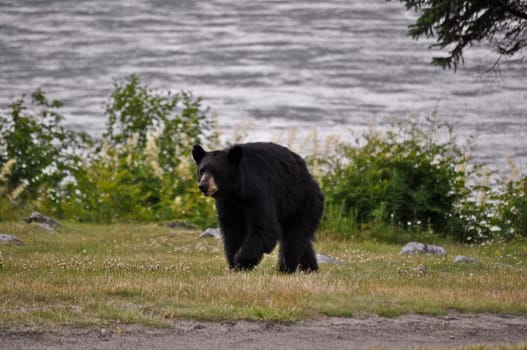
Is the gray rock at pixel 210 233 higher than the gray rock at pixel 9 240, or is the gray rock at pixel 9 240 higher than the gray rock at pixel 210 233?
the gray rock at pixel 9 240

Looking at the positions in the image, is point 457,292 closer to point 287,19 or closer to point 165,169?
point 165,169

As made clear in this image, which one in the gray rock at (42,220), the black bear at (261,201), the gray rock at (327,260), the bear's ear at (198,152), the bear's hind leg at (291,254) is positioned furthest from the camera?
the gray rock at (42,220)

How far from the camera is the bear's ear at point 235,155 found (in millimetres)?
10031

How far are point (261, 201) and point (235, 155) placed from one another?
2.01 feet

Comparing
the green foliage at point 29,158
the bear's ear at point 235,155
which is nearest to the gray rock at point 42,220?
the green foliage at point 29,158

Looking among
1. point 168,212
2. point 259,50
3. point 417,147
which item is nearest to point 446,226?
point 417,147

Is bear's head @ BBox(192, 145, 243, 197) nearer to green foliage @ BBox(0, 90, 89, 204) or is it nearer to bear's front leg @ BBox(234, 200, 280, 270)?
bear's front leg @ BBox(234, 200, 280, 270)

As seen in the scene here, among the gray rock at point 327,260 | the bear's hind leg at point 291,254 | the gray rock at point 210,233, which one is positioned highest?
the bear's hind leg at point 291,254

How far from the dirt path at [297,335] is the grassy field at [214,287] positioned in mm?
205

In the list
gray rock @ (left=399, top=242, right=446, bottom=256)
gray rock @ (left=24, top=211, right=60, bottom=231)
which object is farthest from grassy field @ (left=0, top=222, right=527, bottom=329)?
gray rock @ (left=24, top=211, right=60, bottom=231)

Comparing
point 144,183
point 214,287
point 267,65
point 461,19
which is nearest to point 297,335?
point 214,287

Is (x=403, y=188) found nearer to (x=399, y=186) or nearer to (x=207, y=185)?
(x=399, y=186)

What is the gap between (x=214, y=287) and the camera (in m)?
9.37

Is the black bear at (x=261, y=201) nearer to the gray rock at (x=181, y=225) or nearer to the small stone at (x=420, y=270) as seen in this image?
the small stone at (x=420, y=270)
